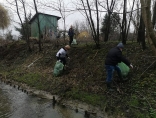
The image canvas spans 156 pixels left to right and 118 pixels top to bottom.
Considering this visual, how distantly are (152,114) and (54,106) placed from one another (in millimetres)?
3400

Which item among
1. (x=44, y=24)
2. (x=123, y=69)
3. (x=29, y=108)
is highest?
(x=44, y=24)

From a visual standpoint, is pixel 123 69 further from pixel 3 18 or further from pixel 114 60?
pixel 3 18

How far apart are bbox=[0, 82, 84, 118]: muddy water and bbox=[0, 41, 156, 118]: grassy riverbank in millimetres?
766

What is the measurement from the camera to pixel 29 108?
637 cm

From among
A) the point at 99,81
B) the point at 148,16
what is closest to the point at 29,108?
the point at 99,81

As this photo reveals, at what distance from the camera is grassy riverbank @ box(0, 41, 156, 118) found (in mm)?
5579

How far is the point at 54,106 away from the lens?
6512 mm

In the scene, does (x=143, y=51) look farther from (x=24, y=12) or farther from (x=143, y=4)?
(x=24, y=12)

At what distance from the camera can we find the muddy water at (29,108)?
18.9 feet

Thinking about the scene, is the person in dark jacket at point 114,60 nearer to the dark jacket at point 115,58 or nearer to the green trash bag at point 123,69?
the dark jacket at point 115,58

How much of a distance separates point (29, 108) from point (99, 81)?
9.92 ft

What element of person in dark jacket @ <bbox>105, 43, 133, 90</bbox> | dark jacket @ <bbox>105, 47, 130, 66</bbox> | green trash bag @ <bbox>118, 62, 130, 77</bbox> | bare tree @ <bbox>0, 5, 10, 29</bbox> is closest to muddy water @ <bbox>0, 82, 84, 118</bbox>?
person in dark jacket @ <bbox>105, 43, 133, 90</bbox>

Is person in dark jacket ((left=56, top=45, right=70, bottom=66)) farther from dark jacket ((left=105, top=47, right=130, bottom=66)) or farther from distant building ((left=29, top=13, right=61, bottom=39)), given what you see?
distant building ((left=29, top=13, right=61, bottom=39))

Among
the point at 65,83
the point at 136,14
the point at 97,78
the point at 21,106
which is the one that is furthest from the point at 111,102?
the point at 136,14
